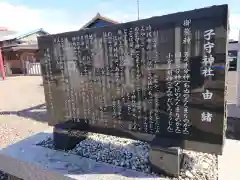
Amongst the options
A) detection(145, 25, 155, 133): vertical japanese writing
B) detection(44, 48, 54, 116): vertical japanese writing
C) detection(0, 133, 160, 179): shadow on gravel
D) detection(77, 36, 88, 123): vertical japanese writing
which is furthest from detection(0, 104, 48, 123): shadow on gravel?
detection(145, 25, 155, 133): vertical japanese writing

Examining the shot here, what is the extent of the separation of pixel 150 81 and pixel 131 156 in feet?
3.52

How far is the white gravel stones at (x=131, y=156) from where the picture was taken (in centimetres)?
238

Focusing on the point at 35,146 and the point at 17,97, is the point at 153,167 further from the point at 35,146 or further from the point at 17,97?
the point at 17,97

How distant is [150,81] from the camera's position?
2330mm

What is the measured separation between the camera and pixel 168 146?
7.52 ft

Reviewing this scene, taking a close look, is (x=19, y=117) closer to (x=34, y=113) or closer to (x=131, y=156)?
(x=34, y=113)

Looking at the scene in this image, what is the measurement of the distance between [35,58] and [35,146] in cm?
1551

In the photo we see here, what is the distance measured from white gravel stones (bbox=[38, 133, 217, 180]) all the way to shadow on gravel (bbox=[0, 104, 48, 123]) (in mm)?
2554

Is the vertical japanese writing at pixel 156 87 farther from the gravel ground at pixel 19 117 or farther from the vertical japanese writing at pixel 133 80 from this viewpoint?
the gravel ground at pixel 19 117

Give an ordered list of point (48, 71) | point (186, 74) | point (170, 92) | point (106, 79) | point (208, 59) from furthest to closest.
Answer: point (48, 71), point (106, 79), point (170, 92), point (186, 74), point (208, 59)

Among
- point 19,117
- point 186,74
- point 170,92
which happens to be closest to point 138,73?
point 170,92

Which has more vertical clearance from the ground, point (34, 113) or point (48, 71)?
point (48, 71)

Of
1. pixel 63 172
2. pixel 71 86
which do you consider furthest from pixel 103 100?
pixel 63 172

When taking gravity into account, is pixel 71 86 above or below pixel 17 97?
above
